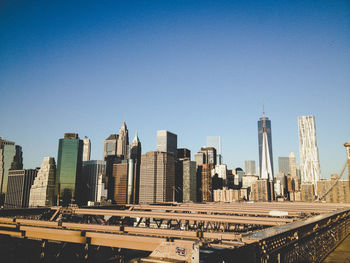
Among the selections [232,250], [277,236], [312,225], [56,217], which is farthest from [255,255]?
[56,217]

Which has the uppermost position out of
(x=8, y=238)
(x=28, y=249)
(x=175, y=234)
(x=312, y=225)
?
(x=312, y=225)

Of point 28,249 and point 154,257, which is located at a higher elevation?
point 154,257

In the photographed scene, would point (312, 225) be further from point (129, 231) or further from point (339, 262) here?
point (129, 231)

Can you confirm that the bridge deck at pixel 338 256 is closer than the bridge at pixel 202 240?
No

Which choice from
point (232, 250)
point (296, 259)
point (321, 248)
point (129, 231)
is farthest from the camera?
point (129, 231)

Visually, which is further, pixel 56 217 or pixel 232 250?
pixel 56 217

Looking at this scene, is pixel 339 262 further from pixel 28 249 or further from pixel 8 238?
pixel 28 249

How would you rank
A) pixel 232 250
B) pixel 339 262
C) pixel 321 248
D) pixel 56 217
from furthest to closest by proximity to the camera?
pixel 56 217, pixel 321 248, pixel 339 262, pixel 232 250

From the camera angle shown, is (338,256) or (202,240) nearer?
(202,240)

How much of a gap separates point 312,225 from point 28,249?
36856 mm

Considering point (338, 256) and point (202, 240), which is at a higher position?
point (202, 240)

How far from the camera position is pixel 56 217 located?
52938 millimetres

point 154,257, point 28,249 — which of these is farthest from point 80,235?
point 28,249

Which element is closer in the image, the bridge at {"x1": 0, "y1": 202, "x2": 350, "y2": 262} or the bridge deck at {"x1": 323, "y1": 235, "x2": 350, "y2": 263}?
the bridge at {"x1": 0, "y1": 202, "x2": 350, "y2": 262}
